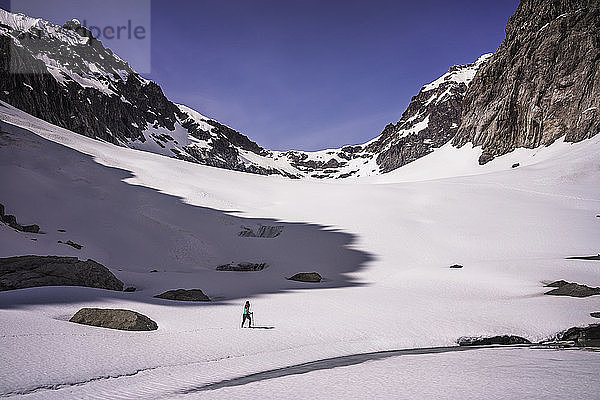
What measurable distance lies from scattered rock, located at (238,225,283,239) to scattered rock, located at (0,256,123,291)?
1119 cm

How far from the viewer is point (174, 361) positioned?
22.0 feet

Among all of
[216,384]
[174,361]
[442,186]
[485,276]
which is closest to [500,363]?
[216,384]

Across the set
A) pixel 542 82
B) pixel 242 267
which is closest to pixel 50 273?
pixel 242 267

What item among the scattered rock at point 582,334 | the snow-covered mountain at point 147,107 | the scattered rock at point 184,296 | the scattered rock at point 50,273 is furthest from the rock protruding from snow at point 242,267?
the snow-covered mountain at point 147,107

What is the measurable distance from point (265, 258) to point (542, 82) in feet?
190

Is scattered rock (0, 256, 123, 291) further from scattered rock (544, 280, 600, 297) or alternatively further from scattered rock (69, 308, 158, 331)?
scattered rock (544, 280, 600, 297)

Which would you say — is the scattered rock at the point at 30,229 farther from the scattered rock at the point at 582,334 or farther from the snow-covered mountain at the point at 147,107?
the snow-covered mountain at the point at 147,107

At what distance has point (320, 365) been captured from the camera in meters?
6.75

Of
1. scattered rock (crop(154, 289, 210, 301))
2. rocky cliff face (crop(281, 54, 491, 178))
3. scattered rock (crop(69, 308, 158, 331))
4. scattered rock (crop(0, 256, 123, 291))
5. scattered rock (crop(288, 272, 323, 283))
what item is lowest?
scattered rock (crop(69, 308, 158, 331))

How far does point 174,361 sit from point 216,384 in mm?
1443

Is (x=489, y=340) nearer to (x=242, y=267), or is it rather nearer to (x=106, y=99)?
(x=242, y=267)

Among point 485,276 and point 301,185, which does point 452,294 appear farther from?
point 301,185

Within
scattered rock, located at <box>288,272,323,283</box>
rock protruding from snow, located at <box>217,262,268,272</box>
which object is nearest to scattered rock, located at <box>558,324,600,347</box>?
scattered rock, located at <box>288,272,323,283</box>

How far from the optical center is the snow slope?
22.2 ft
